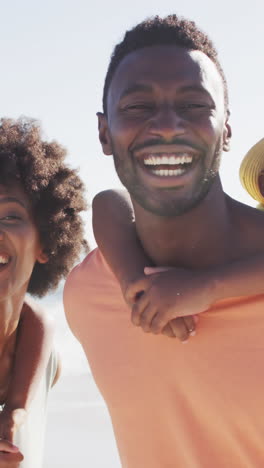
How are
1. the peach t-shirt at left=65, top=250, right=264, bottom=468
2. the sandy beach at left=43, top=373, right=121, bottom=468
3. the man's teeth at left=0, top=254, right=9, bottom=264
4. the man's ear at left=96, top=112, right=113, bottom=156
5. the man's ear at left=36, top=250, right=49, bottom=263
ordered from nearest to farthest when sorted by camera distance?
the peach t-shirt at left=65, top=250, right=264, bottom=468 → the man's ear at left=96, top=112, right=113, bottom=156 → the man's teeth at left=0, top=254, right=9, bottom=264 → the man's ear at left=36, top=250, right=49, bottom=263 → the sandy beach at left=43, top=373, right=121, bottom=468

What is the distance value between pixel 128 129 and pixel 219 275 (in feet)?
1.73

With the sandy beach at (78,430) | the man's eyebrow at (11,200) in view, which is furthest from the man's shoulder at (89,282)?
the sandy beach at (78,430)

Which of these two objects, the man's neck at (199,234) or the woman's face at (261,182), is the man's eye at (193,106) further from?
the woman's face at (261,182)

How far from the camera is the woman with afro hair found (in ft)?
10.4

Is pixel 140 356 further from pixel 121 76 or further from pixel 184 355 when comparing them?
pixel 121 76

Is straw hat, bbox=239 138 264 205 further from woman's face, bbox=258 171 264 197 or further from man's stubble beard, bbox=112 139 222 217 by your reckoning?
man's stubble beard, bbox=112 139 222 217

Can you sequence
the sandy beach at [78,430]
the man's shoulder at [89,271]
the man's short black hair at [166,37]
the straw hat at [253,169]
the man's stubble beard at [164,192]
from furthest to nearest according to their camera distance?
1. the sandy beach at [78,430]
2. the straw hat at [253,169]
3. the man's shoulder at [89,271]
4. the man's short black hair at [166,37]
5. the man's stubble beard at [164,192]

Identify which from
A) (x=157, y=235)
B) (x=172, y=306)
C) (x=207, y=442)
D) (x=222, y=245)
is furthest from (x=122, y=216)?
(x=207, y=442)

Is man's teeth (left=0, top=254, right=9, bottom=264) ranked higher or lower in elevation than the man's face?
lower

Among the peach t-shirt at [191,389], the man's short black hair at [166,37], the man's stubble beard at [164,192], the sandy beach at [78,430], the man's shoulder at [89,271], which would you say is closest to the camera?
the peach t-shirt at [191,389]

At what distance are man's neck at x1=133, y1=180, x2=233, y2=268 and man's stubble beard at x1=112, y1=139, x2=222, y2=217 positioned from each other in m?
0.05

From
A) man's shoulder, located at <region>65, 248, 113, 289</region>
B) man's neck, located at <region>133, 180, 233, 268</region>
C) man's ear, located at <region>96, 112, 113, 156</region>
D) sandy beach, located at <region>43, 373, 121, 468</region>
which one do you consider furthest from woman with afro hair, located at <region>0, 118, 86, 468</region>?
sandy beach, located at <region>43, 373, 121, 468</region>

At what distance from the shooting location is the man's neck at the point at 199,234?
2.38 m

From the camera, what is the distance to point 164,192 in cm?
228
